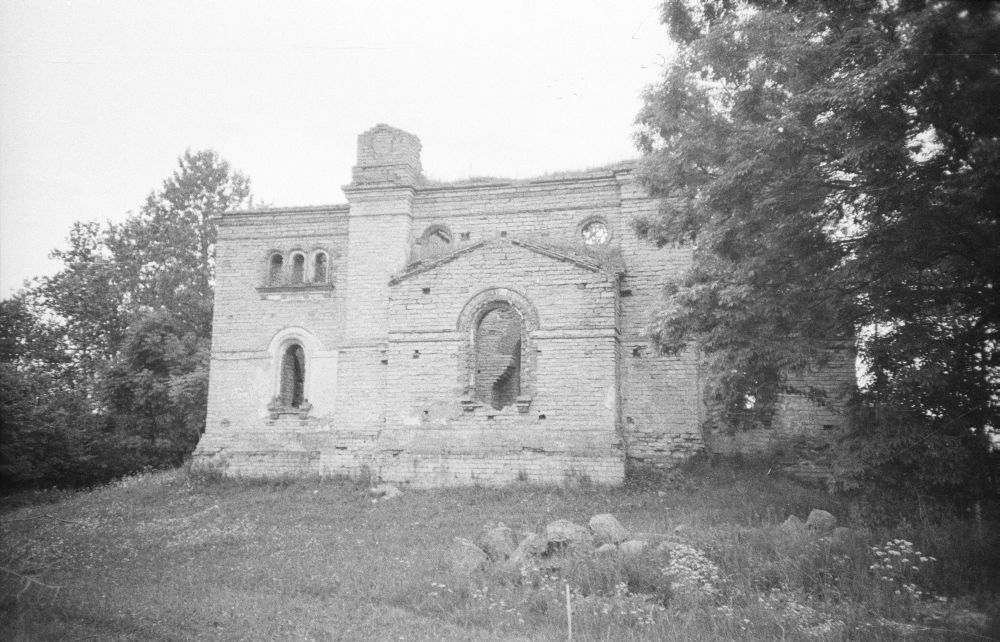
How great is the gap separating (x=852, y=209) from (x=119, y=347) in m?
26.4

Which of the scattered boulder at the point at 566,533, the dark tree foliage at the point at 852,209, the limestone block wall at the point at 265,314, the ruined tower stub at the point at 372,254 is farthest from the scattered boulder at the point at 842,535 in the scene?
the limestone block wall at the point at 265,314

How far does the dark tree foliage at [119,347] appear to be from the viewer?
21.4 meters

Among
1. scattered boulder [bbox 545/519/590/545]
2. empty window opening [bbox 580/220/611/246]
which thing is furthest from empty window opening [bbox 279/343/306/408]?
scattered boulder [bbox 545/519/590/545]

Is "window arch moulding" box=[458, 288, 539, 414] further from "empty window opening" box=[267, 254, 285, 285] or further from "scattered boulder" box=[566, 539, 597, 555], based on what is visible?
"empty window opening" box=[267, 254, 285, 285]

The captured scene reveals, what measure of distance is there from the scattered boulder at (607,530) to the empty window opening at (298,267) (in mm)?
11883

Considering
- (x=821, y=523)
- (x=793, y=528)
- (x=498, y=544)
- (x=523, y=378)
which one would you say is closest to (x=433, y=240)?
(x=523, y=378)

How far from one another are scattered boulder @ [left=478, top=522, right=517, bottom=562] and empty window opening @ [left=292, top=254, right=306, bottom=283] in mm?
11320

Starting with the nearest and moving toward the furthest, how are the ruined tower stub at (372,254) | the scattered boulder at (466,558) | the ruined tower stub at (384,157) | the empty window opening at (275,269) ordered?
the scattered boulder at (466,558)
the ruined tower stub at (372,254)
the ruined tower stub at (384,157)
the empty window opening at (275,269)

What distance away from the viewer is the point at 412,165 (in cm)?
1894

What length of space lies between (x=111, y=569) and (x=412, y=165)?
39.6ft

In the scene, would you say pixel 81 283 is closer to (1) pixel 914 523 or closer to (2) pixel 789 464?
(2) pixel 789 464

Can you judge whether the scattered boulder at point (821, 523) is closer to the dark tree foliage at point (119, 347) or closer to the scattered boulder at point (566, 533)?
the scattered boulder at point (566, 533)

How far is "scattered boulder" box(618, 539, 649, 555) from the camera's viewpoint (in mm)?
8883

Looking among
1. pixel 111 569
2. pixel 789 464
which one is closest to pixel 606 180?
pixel 789 464
